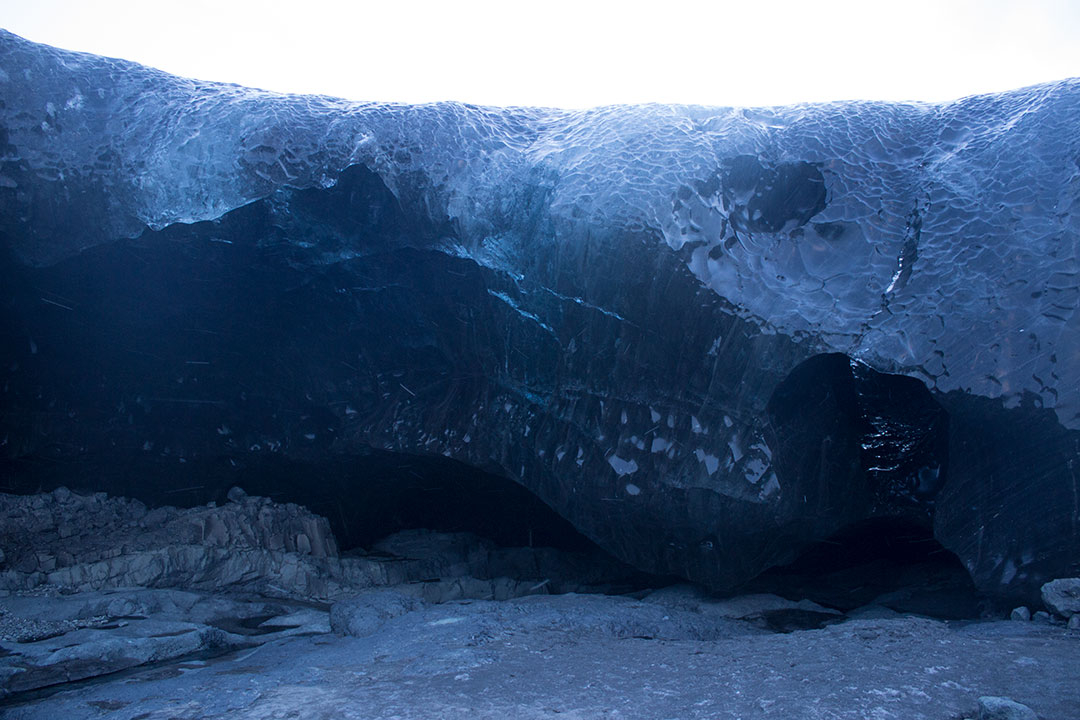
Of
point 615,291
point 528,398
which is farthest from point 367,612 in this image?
point 615,291

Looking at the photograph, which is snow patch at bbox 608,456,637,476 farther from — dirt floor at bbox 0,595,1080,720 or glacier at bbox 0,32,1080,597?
dirt floor at bbox 0,595,1080,720

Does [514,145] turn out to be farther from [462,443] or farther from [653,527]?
[653,527]

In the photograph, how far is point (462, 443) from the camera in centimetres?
448

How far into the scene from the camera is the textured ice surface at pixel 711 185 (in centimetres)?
325

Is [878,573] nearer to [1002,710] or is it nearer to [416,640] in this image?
[1002,710]

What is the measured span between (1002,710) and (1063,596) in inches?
52.8

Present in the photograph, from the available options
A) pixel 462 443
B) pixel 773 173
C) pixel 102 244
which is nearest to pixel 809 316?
pixel 773 173

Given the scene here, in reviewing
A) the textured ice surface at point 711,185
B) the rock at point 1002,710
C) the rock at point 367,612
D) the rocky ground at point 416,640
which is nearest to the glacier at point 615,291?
the textured ice surface at point 711,185

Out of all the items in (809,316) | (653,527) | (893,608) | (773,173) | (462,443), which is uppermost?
(773,173)

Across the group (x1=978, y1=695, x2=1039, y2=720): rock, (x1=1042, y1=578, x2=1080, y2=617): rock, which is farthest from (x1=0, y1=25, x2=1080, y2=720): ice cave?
(x1=978, y1=695, x2=1039, y2=720): rock

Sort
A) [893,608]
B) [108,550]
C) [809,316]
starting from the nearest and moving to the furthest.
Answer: [809,316] → [893,608] → [108,550]

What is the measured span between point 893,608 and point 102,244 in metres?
4.48

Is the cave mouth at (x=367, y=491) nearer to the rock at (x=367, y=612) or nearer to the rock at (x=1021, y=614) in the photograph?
the rock at (x=367, y=612)

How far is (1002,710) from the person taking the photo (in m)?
1.90
